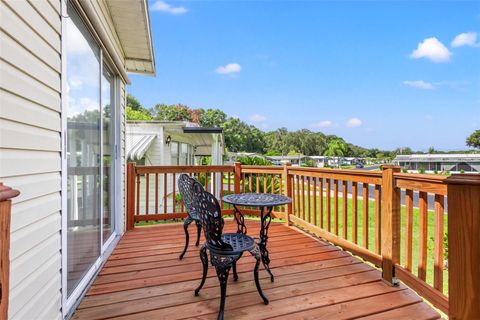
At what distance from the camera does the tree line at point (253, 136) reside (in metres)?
34.9

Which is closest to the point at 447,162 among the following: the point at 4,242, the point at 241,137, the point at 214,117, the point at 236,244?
the point at 241,137

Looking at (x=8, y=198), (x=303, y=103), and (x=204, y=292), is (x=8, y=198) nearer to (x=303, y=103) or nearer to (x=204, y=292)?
(x=204, y=292)

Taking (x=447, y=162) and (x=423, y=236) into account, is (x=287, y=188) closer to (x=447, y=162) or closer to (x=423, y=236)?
(x=423, y=236)

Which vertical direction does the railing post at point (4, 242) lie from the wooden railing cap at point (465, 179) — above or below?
below

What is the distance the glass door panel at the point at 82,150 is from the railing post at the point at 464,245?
2.19 m

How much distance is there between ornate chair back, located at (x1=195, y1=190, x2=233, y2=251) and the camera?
6.13ft

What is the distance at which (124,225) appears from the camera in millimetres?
3990

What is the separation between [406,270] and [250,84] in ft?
116

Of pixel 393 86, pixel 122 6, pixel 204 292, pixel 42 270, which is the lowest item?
pixel 204 292

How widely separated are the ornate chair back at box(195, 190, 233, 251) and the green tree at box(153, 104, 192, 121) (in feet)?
106

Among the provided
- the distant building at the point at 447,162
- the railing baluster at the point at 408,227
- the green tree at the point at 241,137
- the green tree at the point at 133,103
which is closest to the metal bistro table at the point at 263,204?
the railing baluster at the point at 408,227

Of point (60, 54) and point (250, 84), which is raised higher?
point (250, 84)

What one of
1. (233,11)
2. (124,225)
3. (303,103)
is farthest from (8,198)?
(303,103)

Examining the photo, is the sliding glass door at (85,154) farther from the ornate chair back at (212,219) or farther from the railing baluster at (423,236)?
the railing baluster at (423,236)
